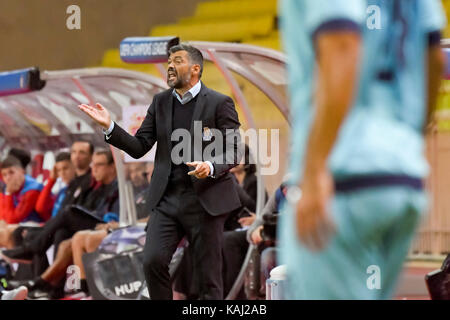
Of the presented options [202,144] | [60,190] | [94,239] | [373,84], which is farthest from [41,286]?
[373,84]

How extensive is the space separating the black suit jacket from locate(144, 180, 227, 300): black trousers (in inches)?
1.9

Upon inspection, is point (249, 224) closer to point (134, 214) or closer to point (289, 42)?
point (134, 214)

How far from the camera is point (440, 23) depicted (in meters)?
2.06

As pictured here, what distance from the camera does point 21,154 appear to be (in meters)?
7.72

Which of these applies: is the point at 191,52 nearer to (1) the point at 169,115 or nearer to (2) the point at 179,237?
(1) the point at 169,115

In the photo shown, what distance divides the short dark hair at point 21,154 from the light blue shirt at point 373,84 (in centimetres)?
599

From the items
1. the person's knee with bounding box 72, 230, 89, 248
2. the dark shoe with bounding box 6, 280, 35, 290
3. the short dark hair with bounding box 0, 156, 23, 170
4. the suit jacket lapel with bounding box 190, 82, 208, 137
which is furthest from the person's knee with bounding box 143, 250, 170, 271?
the short dark hair with bounding box 0, 156, 23, 170

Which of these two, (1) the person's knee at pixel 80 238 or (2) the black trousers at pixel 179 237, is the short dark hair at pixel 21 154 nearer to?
(1) the person's knee at pixel 80 238

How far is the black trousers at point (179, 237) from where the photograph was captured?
4215 millimetres

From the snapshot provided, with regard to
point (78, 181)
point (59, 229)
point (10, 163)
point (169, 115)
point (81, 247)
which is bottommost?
point (81, 247)

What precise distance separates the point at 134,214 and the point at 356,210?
5235mm

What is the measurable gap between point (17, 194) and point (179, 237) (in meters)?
3.51

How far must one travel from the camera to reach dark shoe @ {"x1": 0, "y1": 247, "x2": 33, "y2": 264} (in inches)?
287

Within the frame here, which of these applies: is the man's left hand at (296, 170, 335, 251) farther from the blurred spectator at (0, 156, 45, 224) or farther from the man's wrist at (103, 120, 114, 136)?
the blurred spectator at (0, 156, 45, 224)
